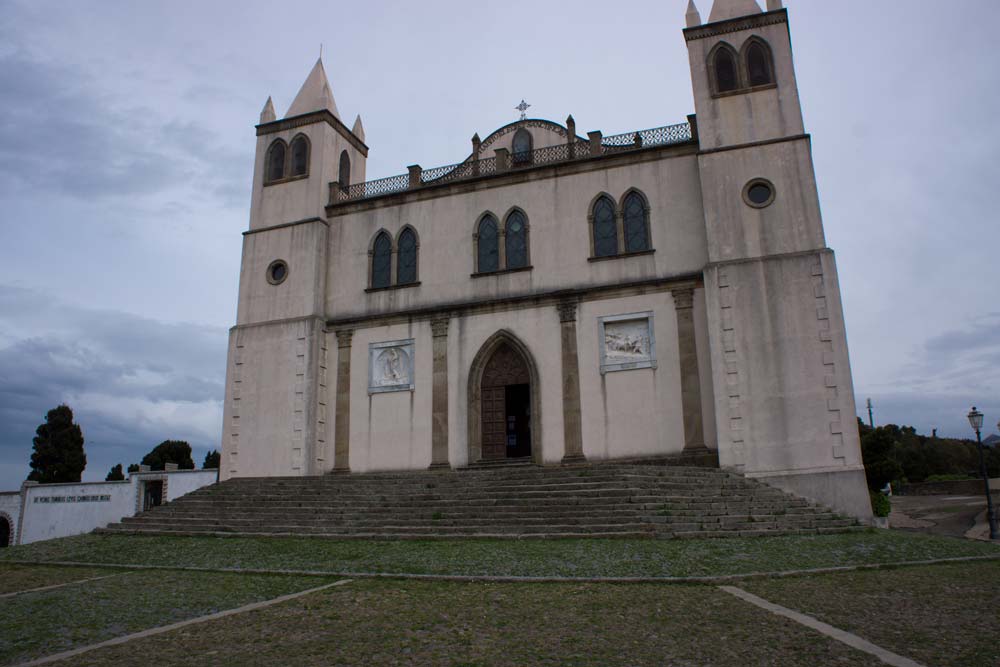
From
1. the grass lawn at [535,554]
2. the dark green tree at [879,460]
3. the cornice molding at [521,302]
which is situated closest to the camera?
the grass lawn at [535,554]

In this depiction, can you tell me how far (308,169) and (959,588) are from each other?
20.5 m

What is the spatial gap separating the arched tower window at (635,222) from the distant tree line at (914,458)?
56.2 feet

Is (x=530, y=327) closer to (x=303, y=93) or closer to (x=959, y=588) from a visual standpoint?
(x=303, y=93)

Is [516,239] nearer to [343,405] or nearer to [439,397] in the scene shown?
[439,397]

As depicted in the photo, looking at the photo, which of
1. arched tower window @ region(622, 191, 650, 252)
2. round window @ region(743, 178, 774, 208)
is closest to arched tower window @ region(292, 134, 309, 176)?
arched tower window @ region(622, 191, 650, 252)

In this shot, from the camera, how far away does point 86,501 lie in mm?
30391

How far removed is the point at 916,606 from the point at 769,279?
12136mm

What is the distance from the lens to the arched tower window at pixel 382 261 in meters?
21.8

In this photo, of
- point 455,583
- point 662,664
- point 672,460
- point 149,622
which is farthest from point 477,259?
point 662,664

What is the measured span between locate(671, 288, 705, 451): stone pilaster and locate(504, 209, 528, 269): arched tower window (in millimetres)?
4436

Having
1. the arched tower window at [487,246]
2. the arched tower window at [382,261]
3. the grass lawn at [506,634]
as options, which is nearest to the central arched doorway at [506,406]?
the arched tower window at [487,246]

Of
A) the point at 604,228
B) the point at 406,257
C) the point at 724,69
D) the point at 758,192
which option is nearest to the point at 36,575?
the point at 406,257

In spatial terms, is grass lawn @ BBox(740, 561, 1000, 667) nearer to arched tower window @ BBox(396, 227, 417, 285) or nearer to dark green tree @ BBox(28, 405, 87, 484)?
arched tower window @ BBox(396, 227, 417, 285)

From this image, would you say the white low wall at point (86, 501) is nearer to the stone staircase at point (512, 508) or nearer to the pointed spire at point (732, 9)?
the stone staircase at point (512, 508)
